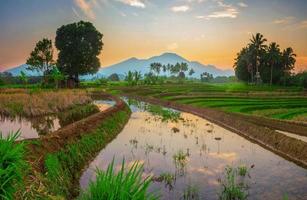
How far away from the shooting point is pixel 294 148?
69.0ft

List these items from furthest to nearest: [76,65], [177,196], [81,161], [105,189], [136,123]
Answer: [76,65]
[136,123]
[81,161]
[177,196]
[105,189]

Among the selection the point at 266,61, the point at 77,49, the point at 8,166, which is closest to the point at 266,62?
the point at 266,61

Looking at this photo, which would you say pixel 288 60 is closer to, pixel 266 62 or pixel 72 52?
pixel 266 62

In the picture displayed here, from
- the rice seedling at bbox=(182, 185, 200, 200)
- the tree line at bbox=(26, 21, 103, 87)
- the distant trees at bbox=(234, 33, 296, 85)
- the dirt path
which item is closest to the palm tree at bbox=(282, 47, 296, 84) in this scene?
the distant trees at bbox=(234, 33, 296, 85)

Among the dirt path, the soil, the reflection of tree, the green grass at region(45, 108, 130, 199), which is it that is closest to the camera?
the green grass at region(45, 108, 130, 199)

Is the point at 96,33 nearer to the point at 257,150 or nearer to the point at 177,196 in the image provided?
the point at 257,150

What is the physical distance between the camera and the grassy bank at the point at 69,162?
38.9ft

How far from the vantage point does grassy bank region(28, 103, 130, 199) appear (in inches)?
466

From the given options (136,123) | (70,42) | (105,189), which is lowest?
(136,123)

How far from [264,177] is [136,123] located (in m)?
19.9

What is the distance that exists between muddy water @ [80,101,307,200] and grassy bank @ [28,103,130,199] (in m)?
0.49

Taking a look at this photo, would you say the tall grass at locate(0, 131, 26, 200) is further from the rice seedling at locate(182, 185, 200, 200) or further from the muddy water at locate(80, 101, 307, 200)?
the rice seedling at locate(182, 185, 200, 200)

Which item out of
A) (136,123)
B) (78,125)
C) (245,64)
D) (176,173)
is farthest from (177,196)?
(245,64)

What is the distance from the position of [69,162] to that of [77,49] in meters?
83.7
